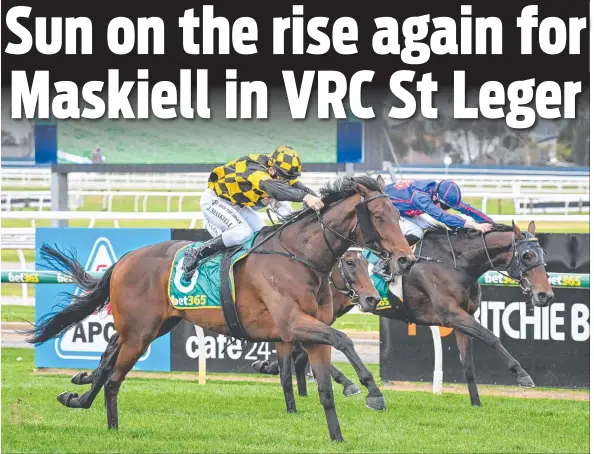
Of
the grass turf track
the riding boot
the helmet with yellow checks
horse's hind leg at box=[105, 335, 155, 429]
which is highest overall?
the helmet with yellow checks

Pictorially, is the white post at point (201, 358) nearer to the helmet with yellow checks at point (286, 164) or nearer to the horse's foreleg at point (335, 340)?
the helmet with yellow checks at point (286, 164)

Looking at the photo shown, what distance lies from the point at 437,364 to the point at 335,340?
3087mm

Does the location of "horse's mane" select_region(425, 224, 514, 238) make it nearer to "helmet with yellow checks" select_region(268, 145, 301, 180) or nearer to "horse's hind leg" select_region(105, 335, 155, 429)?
"helmet with yellow checks" select_region(268, 145, 301, 180)

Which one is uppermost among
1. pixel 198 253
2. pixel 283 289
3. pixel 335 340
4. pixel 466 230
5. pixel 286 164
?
pixel 286 164

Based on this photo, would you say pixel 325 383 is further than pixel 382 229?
Yes

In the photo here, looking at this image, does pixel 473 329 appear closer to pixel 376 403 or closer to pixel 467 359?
pixel 467 359

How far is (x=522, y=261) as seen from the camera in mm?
A: 8305

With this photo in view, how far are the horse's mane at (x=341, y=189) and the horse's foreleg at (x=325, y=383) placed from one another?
903 millimetres

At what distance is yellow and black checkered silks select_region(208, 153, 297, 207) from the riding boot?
32 centimetres

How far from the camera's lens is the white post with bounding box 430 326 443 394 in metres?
9.29

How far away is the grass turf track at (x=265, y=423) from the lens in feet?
21.5

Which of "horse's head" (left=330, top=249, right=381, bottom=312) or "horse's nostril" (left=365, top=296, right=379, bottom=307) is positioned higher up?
"horse's head" (left=330, top=249, right=381, bottom=312)

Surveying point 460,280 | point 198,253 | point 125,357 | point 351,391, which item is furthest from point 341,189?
point 460,280

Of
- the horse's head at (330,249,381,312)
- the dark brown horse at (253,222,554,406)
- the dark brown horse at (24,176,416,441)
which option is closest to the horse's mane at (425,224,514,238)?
the dark brown horse at (253,222,554,406)
